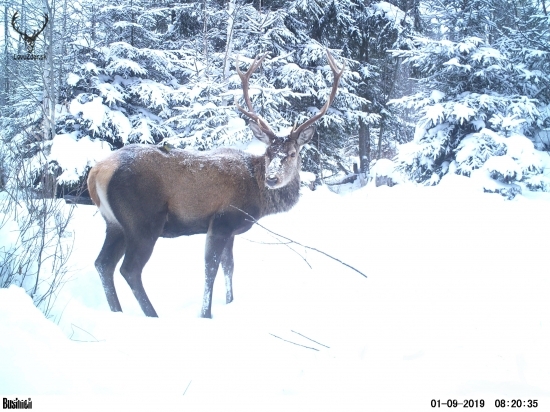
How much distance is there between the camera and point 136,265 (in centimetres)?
407

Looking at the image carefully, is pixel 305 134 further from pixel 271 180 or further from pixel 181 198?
pixel 181 198

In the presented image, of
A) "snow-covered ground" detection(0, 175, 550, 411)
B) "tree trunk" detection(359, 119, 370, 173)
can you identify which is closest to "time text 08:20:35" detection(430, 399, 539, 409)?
"snow-covered ground" detection(0, 175, 550, 411)

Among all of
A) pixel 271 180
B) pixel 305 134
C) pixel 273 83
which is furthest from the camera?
pixel 273 83

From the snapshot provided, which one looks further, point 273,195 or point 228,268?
point 273,195

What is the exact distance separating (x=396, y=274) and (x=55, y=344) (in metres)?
2.86

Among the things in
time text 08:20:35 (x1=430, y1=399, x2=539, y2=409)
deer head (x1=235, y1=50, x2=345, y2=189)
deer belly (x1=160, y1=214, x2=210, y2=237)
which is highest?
deer head (x1=235, y1=50, x2=345, y2=189)

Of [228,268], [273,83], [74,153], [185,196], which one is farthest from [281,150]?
[273,83]

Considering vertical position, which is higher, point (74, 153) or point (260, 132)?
point (260, 132)

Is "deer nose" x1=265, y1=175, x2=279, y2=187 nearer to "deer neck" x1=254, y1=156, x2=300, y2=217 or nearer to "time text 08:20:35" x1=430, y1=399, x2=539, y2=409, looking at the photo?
"deer neck" x1=254, y1=156, x2=300, y2=217

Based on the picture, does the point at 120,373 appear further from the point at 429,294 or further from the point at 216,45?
the point at 216,45

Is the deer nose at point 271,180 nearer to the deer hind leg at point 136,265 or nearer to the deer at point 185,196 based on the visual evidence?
the deer at point 185,196

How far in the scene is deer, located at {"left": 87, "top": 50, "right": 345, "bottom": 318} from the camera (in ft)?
13.3

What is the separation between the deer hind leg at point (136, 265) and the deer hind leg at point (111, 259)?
212 millimetres

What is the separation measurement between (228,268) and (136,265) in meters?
1.15
